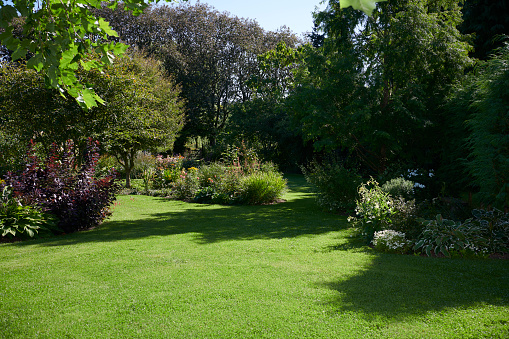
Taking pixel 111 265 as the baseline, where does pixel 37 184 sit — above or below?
above

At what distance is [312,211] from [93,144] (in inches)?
235

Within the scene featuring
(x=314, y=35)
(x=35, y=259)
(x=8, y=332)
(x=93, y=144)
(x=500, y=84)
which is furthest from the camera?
(x=314, y=35)

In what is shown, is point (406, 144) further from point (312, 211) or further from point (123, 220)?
point (123, 220)

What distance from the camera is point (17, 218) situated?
6.50 m

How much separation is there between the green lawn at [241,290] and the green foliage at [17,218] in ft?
1.38

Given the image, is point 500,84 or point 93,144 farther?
point 93,144

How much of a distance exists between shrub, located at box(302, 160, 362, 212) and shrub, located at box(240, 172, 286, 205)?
1860 millimetres

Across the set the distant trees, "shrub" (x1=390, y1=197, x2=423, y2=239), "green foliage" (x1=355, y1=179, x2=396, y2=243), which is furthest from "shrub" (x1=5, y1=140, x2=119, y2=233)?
the distant trees

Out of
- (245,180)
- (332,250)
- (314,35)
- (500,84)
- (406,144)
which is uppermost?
(314,35)

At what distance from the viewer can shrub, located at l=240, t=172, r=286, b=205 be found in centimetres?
1112

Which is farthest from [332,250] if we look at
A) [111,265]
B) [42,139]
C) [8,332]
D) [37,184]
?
[42,139]

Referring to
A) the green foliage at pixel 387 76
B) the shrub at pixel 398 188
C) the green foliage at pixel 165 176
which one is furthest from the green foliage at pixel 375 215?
the green foliage at pixel 165 176

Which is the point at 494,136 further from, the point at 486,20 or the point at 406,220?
the point at 486,20

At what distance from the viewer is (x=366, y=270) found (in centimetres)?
454
